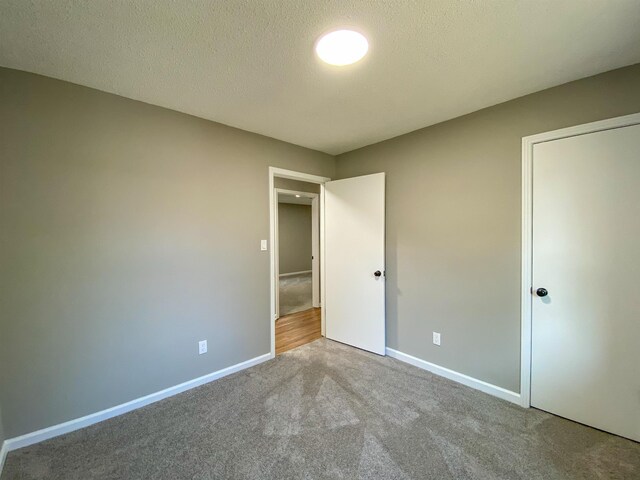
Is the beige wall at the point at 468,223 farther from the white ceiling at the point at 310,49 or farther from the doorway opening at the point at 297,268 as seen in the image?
the doorway opening at the point at 297,268

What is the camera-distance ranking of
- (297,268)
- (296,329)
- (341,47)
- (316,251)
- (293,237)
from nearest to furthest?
(341,47) → (296,329) → (316,251) → (293,237) → (297,268)

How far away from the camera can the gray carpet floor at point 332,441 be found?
1523mm

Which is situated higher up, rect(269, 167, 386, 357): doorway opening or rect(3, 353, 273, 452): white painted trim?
rect(269, 167, 386, 357): doorway opening

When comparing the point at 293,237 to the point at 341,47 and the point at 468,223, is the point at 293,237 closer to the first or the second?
the point at 468,223

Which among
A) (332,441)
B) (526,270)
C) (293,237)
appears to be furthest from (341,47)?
(293,237)

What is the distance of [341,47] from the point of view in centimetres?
148

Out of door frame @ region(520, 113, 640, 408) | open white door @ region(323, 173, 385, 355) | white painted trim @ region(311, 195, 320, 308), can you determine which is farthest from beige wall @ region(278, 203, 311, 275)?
door frame @ region(520, 113, 640, 408)

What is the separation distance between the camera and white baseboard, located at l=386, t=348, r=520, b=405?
7.08ft

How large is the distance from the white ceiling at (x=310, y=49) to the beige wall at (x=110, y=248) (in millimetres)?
299

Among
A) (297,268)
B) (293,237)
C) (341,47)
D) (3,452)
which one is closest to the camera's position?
(341,47)

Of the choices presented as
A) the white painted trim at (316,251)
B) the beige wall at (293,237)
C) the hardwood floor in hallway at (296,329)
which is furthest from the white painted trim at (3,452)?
the beige wall at (293,237)

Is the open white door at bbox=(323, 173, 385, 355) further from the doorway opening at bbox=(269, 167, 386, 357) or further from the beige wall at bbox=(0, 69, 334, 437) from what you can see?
the beige wall at bbox=(0, 69, 334, 437)

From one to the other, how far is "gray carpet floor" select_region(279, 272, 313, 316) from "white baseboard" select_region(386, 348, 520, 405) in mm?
2282

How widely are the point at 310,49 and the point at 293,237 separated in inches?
289
